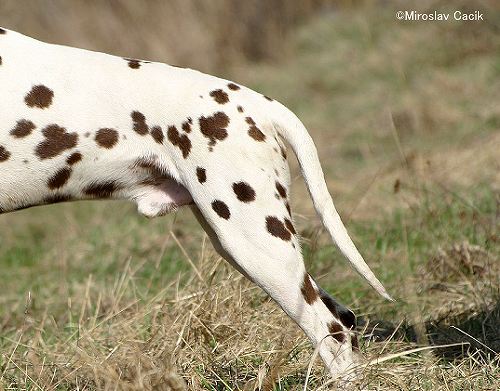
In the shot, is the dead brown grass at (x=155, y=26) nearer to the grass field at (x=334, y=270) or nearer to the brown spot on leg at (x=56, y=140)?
the grass field at (x=334, y=270)

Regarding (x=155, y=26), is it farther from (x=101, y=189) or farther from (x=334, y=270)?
(x=101, y=189)

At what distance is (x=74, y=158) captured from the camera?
392 cm

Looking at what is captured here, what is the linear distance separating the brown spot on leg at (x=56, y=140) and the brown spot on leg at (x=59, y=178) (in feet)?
0.29

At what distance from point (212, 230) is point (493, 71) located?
22.0 ft

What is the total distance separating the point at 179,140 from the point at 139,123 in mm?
185

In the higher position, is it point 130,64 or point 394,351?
point 130,64

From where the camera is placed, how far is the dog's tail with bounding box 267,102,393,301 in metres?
3.86

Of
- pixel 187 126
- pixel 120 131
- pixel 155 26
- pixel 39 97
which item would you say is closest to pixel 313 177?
pixel 187 126

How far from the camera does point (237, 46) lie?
1270 cm

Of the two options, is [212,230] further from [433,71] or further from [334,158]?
[433,71]

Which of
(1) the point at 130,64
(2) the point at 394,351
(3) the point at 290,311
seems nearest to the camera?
(3) the point at 290,311

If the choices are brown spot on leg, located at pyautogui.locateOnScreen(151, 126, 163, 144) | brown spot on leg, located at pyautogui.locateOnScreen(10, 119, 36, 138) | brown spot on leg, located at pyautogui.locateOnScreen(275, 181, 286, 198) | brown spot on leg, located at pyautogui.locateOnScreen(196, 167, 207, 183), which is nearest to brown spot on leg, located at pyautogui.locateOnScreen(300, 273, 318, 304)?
brown spot on leg, located at pyautogui.locateOnScreen(275, 181, 286, 198)

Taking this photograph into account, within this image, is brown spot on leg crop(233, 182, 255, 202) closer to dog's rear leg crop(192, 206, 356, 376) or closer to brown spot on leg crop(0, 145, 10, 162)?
dog's rear leg crop(192, 206, 356, 376)

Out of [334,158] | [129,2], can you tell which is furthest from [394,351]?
[129,2]
